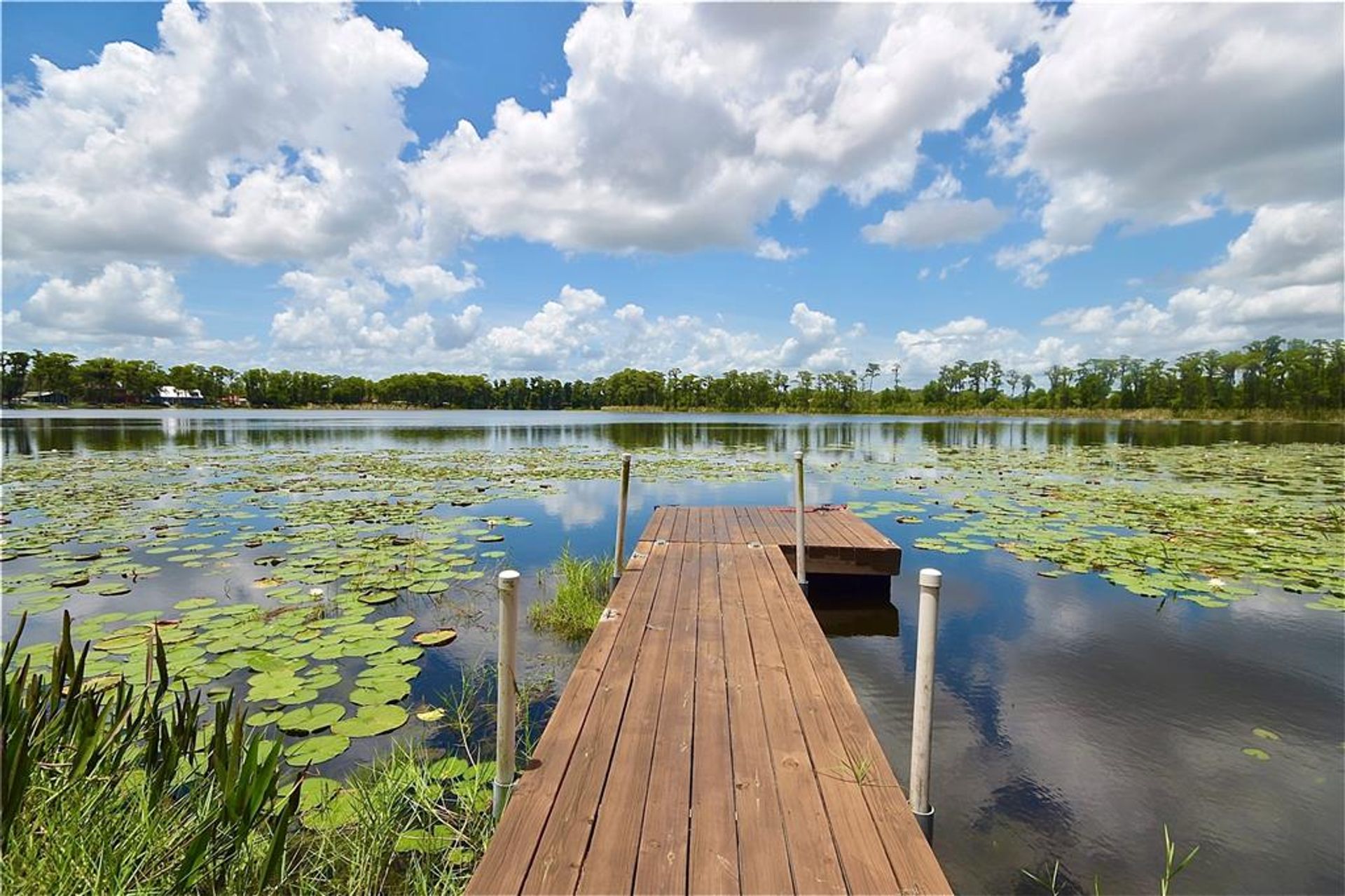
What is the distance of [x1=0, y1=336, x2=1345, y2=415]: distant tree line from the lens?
52.6m

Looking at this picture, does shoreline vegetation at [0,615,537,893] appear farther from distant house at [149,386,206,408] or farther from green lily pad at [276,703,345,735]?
distant house at [149,386,206,408]

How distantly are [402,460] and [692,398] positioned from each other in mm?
70844

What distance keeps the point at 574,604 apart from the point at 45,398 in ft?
362

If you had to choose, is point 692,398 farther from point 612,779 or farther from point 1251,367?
point 612,779

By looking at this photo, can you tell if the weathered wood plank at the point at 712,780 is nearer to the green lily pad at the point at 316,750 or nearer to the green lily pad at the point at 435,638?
the green lily pad at the point at 316,750

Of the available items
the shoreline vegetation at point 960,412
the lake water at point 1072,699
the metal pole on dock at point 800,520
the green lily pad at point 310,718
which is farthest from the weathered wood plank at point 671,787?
the shoreline vegetation at point 960,412

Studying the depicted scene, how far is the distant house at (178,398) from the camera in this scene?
287ft

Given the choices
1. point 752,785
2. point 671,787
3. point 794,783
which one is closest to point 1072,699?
point 794,783

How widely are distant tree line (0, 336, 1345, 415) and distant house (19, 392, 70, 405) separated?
1.96ft

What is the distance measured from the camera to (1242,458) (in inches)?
703

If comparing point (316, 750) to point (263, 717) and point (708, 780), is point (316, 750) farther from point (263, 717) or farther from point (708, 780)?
point (708, 780)

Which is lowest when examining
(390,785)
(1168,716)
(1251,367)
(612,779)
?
(1168,716)

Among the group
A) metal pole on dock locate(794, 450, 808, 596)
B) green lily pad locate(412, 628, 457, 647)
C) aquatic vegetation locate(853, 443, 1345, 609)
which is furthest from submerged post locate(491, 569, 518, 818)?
aquatic vegetation locate(853, 443, 1345, 609)

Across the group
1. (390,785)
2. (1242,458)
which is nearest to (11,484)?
(390,785)
